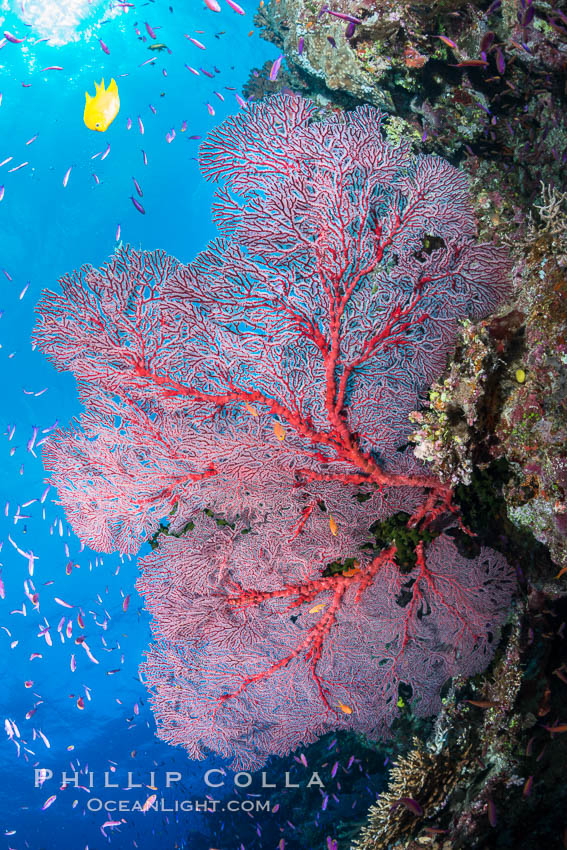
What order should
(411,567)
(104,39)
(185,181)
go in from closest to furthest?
(411,567)
(104,39)
(185,181)

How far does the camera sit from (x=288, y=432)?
11.5 ft

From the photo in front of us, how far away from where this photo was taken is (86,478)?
4184 mm

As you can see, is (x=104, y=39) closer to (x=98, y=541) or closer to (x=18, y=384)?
(x=18, y=384)

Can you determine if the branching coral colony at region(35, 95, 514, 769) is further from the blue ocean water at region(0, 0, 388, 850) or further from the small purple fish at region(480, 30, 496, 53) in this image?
the blue ocean water at region(0, 0, 388, 850)

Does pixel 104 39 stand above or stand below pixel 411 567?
above

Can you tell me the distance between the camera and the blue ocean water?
2111cm

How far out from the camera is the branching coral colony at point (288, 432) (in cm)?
322

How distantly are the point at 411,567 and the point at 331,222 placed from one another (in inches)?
120

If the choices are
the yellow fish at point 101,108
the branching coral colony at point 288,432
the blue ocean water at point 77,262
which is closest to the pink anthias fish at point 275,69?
the branching coral colony at point 288,432

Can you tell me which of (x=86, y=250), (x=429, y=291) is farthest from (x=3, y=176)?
(x=429, y=291)

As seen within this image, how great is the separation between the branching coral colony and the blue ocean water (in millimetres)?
16737

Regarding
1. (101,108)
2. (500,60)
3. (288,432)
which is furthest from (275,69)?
(288,432)

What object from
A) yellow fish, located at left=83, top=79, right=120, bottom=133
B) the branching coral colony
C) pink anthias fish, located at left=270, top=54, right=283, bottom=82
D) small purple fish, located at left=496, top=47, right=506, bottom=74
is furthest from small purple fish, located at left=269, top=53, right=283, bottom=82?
small purple fish, located at left=496, top=47, right=506, bottom=74

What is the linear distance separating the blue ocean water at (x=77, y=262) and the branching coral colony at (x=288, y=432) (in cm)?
1674
